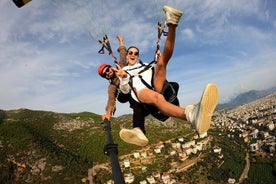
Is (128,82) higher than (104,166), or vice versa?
(128,82)

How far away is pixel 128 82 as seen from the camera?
6105mm

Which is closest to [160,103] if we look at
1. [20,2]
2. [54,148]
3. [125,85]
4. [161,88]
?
[161,88]

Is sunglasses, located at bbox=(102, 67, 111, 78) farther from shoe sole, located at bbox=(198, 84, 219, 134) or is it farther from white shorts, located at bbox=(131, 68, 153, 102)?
shoe sole, located at bbox=(198, 84, 219, 134)

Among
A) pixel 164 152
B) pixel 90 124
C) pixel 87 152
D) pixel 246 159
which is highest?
pixel 90 124

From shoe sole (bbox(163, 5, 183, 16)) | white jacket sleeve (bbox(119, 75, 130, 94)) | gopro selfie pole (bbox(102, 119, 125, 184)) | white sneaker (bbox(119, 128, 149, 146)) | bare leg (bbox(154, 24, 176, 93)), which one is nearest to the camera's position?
gopro selfie pole (bbox(102, 119, 125, 184))

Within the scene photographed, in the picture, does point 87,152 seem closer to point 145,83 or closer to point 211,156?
point 211,156

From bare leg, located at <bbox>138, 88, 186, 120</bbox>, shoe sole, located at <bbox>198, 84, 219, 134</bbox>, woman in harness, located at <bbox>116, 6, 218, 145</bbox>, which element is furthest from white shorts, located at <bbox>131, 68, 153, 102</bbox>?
shoe sole, located at <bbox>198, 84, 219, 134</bbox>

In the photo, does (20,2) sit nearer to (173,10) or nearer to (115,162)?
(173,10)

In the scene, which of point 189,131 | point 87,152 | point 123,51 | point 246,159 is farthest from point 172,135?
point 123,51

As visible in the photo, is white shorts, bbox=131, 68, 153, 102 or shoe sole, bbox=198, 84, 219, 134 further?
white shorts, bbox=131, 68, 153, 102

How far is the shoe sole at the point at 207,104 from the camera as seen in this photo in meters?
4.50

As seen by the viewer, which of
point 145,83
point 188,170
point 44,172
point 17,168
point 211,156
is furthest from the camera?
point 211,156

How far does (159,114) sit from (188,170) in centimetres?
7516

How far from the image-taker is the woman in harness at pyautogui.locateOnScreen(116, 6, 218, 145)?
4.57 m
